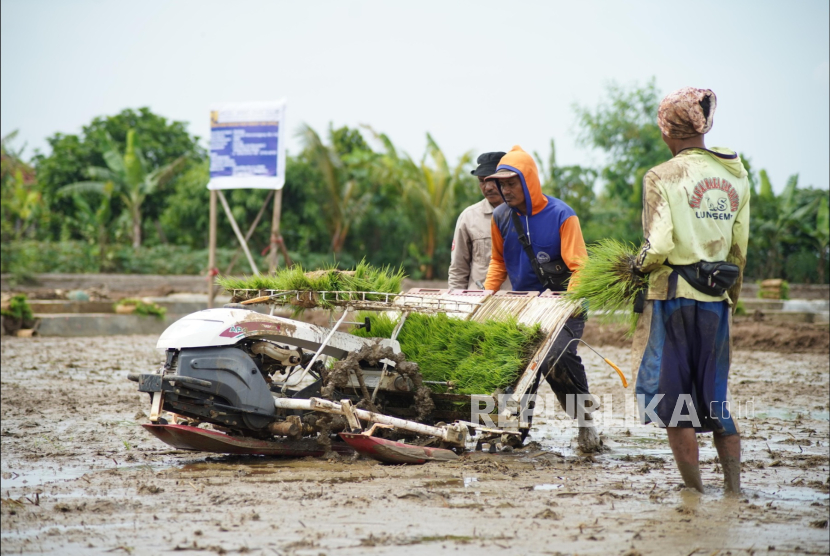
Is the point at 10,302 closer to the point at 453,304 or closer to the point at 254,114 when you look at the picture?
the point at 254,114

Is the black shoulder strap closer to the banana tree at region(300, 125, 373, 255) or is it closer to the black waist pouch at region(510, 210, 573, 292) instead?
the black waist pouch at region(510, 210, 573, 292)

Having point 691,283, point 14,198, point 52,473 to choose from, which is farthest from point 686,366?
point 14,198

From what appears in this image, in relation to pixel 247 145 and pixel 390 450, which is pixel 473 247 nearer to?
pixel 390 450

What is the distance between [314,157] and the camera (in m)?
25.9

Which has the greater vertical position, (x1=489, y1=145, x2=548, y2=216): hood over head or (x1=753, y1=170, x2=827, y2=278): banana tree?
(x1=753, y1=170, x2=827, y2=278): banana tree

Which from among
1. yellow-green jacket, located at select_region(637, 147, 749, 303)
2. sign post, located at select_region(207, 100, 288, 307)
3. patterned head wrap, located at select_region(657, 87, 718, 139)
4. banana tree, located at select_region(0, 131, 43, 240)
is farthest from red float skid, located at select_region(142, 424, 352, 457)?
banana tree, located at select_region(0, 131, 43, 240)

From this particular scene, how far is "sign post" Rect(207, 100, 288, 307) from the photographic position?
14453mm

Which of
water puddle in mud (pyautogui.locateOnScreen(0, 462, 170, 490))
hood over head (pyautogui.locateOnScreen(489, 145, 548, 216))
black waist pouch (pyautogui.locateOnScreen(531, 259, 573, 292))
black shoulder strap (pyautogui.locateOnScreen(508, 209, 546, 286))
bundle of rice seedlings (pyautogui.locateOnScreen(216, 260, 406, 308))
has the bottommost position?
water puddle in mud (pyautogui.locateOnScreen(0, 462, 170, 490))

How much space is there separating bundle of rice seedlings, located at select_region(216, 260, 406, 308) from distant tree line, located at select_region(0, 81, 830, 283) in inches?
760

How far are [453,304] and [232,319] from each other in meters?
1.56

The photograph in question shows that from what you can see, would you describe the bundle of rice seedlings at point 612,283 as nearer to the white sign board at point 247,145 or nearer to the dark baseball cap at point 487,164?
the dark baseball cap at point 487,164

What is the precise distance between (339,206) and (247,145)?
40.6 ft

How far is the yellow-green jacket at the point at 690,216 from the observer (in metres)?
3.85

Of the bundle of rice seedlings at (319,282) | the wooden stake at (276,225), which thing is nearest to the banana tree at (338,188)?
the wooden stake at (276,225)
